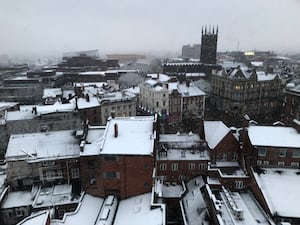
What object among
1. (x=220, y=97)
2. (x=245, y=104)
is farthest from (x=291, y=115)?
(x=220, y=97)

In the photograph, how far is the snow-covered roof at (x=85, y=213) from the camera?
31.8 m

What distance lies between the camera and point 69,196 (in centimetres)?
3844

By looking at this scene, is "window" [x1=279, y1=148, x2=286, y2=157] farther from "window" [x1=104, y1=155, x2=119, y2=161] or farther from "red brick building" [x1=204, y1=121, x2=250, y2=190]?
"window" [x1=104, y1=155, x2=119, y2=161]

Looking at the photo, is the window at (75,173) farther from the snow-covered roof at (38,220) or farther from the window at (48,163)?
the snow-covered roof at (38,220)

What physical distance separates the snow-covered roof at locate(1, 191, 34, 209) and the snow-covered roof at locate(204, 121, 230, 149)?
27755 mm

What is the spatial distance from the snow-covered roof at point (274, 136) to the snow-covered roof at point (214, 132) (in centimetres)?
407

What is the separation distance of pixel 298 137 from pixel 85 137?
31398 mm

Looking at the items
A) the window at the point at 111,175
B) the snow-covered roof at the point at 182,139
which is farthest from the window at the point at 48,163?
the snow-covered roof at the point at 182,139

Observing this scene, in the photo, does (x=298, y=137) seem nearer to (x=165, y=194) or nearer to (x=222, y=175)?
(x=222, y=175)

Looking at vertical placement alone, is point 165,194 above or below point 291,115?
below

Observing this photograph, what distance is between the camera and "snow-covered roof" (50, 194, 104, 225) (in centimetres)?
3183

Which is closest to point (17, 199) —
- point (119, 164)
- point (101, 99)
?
point (119, 164)

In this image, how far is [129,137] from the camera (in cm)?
3844

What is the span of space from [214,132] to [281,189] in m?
14.0
